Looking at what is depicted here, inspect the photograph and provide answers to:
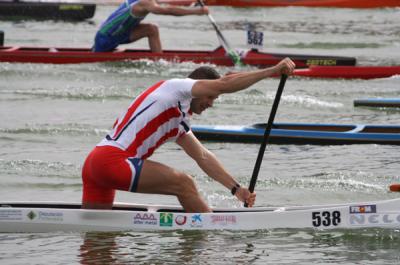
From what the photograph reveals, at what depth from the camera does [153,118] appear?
31.1ft

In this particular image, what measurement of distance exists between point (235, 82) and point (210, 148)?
5.78m

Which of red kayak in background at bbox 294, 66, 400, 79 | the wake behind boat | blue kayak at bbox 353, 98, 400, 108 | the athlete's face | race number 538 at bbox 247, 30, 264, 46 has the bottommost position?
the athlete's face

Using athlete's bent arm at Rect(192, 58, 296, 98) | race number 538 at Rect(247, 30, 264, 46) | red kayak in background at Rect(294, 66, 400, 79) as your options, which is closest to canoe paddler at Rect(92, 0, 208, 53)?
race number 538 at Rect(247, 30, 264, 46)

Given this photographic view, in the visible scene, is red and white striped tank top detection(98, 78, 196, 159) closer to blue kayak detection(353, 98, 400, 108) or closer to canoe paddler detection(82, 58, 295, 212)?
canoe paddler detection(82, 58, 295, 212)

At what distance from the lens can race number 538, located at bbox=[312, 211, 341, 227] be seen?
9875 millimetres

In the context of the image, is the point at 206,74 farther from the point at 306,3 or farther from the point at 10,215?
the point at 306,3

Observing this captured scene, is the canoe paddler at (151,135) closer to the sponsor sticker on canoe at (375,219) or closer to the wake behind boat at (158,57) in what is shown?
the sponsor sticker on canoe at (375,219)

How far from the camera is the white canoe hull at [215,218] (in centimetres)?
985

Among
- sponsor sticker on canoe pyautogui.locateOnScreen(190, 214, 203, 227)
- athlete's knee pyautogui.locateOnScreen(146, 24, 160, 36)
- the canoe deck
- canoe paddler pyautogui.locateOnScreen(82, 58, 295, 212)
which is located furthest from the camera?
the canoe deck

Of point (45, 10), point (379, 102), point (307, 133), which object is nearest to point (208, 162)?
point (307, 133)

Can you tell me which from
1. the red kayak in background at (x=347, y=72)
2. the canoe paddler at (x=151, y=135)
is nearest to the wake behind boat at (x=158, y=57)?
the red kayak in background at (x=347, y=72)

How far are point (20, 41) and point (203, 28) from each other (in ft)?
18.4

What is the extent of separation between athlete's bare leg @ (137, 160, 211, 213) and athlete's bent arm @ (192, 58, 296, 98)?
2.22ft

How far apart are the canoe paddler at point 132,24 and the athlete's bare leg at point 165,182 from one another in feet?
34.7
